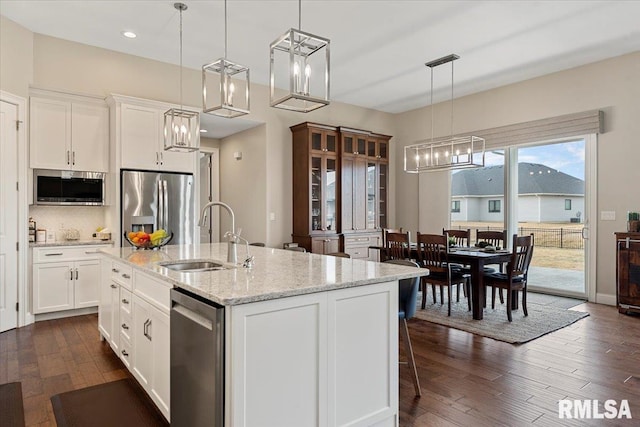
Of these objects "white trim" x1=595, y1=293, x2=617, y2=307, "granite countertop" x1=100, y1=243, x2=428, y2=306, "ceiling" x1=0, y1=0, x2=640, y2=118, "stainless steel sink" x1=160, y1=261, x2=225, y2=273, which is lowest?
"white trim" x1=595, y1=293, x2=617, y2=307

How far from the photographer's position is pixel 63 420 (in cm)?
233

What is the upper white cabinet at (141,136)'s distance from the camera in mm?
4656

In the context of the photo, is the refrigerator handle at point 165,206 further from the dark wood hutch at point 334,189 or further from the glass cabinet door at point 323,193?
the glass cabinet door at point 323,193

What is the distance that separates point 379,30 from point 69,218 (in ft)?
14.0

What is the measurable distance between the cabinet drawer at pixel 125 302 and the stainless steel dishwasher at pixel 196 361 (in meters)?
0.96

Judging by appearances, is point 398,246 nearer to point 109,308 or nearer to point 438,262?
point 438,262

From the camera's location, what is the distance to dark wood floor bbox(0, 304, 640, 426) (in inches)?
94.3

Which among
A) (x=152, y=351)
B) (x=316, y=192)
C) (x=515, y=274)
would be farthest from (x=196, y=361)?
(x=316, y=192)

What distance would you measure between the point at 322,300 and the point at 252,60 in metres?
4.19

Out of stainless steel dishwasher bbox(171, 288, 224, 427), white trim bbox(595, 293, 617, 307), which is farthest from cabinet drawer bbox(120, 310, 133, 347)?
white trim bbox(595, 293, 617, 307)

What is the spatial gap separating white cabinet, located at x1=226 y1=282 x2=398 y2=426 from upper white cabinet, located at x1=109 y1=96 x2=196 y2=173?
12.3 ft

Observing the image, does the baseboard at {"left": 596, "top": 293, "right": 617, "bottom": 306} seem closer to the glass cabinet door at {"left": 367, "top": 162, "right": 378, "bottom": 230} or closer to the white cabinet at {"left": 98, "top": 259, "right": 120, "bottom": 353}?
the glass cabinet door at {"left": 367, "top": 162, "right": 378, "bottom": 230}

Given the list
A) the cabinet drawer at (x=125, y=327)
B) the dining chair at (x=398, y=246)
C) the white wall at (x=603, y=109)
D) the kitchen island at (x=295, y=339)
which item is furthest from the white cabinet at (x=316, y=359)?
the white wall at (x=603, y=109)

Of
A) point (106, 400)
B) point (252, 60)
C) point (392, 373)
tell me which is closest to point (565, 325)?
point (392, 373)
